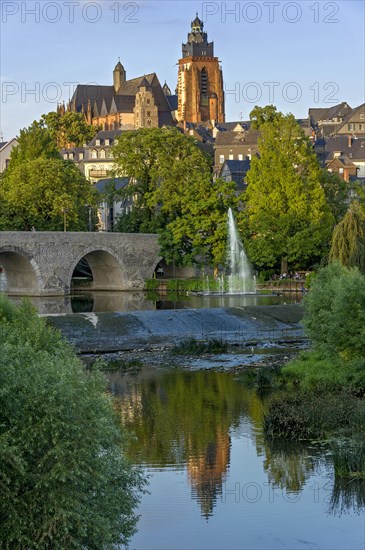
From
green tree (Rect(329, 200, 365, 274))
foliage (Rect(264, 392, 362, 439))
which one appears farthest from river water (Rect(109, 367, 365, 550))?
green tree (Rect(329, 200, 365, 274))

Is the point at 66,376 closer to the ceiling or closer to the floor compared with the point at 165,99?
closer to the floor

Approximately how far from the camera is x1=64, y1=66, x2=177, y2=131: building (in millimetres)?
158500

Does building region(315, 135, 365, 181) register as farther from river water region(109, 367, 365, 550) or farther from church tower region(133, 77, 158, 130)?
river water region(109, 367, 365, 550)

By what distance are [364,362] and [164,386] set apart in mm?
6210

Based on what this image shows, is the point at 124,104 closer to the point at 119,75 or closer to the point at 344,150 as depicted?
the point at 119,75

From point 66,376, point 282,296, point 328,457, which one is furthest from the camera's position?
point 282,296

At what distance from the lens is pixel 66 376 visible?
1603 centimetres

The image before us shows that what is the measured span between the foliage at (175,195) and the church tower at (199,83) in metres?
96.1

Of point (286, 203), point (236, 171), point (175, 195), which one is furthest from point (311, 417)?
point (236, 171)

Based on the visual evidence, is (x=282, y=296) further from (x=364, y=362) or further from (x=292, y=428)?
(x=292, y=428)

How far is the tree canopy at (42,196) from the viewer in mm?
76625

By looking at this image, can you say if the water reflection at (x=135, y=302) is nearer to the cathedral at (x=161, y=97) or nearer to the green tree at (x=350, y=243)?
the green tree at (x=350, y=243)

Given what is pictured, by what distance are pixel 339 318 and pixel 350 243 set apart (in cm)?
2261

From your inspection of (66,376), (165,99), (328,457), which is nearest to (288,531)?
(328,457)
